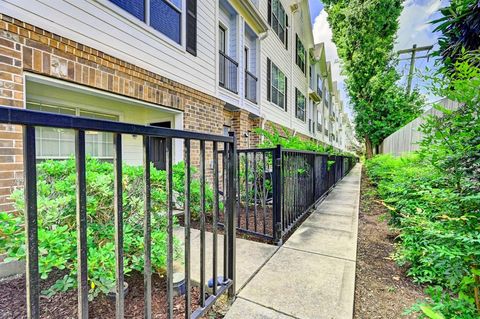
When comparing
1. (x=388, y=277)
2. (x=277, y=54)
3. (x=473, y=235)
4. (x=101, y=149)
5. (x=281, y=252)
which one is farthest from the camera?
(x=277, y=54)

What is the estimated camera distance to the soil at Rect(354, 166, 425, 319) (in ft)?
6.09

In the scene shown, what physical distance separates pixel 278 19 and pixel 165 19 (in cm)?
730

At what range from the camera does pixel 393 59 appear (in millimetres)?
13375

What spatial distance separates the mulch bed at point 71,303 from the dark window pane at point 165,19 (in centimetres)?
423

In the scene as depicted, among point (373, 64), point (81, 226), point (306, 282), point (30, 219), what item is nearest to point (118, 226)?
point (81, 226)

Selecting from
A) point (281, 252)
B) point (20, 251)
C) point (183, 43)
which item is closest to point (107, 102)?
point (183, 43)

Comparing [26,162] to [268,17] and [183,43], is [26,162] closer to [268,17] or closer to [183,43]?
[183,43]

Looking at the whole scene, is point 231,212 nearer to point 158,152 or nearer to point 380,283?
point 380,283

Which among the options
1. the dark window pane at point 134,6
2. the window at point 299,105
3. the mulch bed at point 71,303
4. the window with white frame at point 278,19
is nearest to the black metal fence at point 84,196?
the mulch bed at point 71,303

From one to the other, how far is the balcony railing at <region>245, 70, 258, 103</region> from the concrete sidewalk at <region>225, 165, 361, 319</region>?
18.1ft

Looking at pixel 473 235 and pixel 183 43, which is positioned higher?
pixel 183 43

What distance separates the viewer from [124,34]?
3.68 metres

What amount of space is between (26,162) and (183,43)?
16.0 ft

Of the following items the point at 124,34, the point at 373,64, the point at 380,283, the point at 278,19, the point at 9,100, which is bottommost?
the point at 380,283
